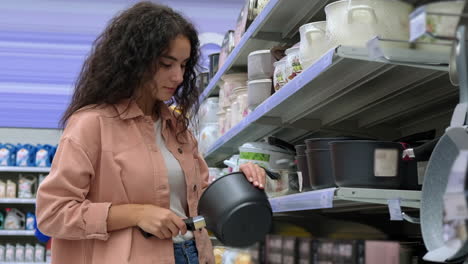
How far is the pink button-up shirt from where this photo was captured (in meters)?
1.60

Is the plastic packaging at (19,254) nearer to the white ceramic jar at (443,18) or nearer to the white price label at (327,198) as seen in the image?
the white price label at (327,198)

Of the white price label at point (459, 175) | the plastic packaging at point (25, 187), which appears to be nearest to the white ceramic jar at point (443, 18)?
the white price label at point (459, 175)

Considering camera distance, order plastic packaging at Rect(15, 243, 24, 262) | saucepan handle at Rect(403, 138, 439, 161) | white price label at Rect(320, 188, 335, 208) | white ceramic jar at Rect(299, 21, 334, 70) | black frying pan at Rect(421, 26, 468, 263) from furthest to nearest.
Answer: plastic packaging at Rect(15, 243, 24, 262), white ceramic jar at Rect(299, 21, 334, 70), white price label at Rect(320, 188, 335, 208), saucepan handle at Rect(403, 138, 439, 161), black frying pan at Rect(421, 26, 468, 263)

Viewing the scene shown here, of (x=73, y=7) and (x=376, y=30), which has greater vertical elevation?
(x=73, y=7)

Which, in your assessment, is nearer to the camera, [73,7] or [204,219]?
[204,219]

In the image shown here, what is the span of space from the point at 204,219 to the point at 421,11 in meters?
0.98

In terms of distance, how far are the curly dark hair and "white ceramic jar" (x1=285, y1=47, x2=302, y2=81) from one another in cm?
30

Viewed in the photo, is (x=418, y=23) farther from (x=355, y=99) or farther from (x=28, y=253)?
(x=28, y=253)

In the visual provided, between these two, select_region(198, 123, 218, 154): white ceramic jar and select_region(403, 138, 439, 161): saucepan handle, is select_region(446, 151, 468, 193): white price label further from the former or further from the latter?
select_region(198, 123, 218, 154): white ceramic jar

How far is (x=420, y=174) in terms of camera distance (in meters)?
1.41

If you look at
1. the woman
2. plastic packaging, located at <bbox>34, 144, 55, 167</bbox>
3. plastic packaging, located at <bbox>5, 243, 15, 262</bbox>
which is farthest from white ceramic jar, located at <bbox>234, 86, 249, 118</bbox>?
plastic packaging, located at <bbox>5, 243, 15, 262</bbox>

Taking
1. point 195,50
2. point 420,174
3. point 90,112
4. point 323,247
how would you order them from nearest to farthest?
1. point 323,247
2. point 420,174
3. point 90,112
4. point 195,50

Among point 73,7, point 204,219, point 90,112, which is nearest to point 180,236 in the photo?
point 204,219

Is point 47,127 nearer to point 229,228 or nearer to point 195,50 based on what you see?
point 195,50
